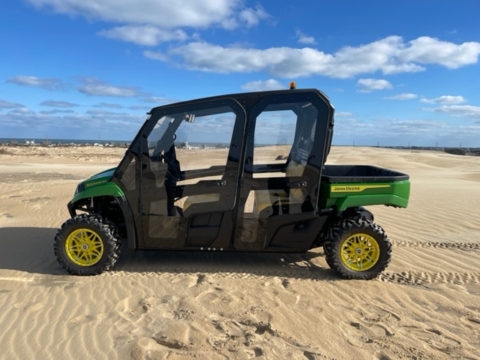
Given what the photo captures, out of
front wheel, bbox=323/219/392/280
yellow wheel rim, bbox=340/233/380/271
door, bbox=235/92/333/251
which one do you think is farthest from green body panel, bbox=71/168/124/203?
yellow wheel rim, bbox=340/233/380/271

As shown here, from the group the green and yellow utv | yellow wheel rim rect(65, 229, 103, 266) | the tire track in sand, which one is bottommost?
the tire track in sand

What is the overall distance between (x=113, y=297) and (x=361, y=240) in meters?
3.03

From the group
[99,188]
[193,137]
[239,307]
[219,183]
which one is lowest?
[239,307]

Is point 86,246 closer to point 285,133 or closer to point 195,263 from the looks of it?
point 195,263

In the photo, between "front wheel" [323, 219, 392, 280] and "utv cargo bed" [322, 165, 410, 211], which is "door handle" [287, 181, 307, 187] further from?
"front wheel" [323, 219, 392, 280]

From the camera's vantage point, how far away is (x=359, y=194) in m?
4.98

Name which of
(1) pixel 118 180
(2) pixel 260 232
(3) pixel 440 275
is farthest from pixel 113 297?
(3) pixel 440 275

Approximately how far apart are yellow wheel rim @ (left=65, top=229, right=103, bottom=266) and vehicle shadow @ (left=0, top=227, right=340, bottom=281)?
0.30 m

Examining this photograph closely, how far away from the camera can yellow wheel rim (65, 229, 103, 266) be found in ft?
16.5

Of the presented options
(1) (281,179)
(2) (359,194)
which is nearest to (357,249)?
(2) (359,194)

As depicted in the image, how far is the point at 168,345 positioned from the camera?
134 inches

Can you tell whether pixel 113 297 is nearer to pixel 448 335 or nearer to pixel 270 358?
Answer: pixel 270 358

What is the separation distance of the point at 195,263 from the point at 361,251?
7.32ft

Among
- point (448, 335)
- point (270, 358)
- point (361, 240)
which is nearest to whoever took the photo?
point (270, 358)
